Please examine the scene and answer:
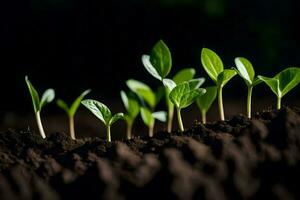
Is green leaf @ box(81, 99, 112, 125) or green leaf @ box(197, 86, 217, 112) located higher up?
green leaf @ box(81, 99, 112, 125)

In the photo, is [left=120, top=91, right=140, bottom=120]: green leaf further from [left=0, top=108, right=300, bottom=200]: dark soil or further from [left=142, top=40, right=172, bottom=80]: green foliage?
[left=0, top=108, right=300, bottom=200]: dark soil

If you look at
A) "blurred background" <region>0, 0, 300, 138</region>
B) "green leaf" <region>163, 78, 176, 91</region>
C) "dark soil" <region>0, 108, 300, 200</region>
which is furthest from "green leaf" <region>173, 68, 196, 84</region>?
"blurred background" <region>0, 0, 300, 138</region>

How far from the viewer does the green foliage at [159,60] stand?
1.25 metres

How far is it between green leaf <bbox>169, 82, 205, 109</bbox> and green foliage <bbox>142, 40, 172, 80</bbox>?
17cm

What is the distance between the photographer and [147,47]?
10.9 feet

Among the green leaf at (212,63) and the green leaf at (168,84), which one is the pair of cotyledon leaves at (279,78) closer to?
the green leaf at (212,63)

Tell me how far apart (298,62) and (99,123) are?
158 centimetres

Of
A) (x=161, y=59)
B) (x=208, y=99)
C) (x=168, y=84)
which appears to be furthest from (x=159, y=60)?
(x=208, y=99)

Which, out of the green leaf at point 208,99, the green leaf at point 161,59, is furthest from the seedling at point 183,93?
the green leaf at point 208,99

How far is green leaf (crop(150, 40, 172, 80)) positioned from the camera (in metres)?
1.25

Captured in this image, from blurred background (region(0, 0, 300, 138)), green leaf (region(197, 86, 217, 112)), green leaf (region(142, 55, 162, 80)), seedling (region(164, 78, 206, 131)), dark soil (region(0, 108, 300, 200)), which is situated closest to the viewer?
dark soil (region(0, 108, 300, 200))

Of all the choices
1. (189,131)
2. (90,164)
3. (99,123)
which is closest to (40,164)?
(90,164)

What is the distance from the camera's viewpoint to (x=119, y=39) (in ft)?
11.1

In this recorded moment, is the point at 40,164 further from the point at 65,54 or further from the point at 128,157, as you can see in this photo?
the point at 65,54
